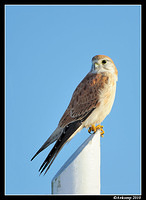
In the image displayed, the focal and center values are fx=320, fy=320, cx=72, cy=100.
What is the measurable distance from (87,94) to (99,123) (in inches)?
21.4

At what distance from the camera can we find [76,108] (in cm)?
548

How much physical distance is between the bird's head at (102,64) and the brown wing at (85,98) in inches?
5.2

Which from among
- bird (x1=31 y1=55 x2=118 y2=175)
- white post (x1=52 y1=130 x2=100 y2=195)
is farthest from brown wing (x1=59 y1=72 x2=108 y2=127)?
white post (x1=52 y1=130 x2=100 y2=195)

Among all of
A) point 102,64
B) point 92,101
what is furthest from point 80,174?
point 102,64

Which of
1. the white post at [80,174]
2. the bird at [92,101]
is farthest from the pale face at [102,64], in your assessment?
the white post at [80,174]

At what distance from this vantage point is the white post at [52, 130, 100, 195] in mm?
3736

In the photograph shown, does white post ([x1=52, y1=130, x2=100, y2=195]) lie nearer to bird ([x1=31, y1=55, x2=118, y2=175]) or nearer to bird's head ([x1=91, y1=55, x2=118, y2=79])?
bird ([x1=31, y1=55, x2=118, y2=175])

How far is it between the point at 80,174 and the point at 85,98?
1952 mm

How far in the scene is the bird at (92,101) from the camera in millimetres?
5285

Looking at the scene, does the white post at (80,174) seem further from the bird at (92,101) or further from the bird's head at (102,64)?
the bird's head at (102,64)

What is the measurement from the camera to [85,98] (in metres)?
5.50

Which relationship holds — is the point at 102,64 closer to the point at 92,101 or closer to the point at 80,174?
the point at 92,101
